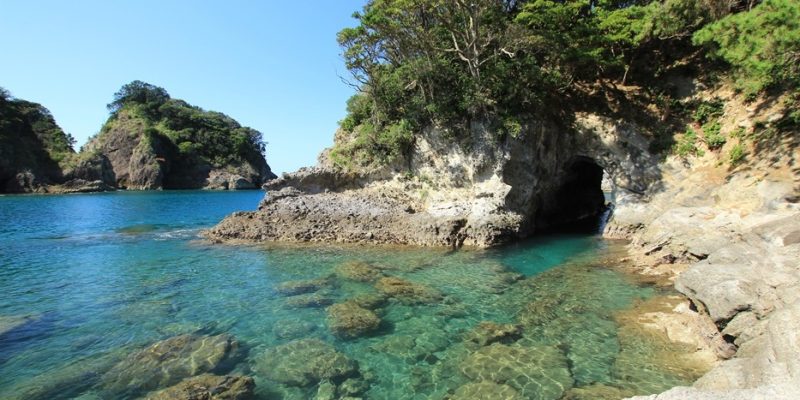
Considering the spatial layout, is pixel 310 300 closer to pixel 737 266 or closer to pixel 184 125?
pixel 737 266

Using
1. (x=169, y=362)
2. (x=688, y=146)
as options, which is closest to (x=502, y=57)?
(x=688, y=146)

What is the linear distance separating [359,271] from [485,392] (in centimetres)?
848

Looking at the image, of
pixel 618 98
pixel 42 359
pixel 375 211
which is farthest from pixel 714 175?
pixel 42 359

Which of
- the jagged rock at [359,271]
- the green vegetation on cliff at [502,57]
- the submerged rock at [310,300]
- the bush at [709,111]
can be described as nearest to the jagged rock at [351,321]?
the submerged rock at [310,300]

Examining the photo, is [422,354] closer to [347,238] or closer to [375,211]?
[347,238]

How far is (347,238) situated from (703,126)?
63.2 feet

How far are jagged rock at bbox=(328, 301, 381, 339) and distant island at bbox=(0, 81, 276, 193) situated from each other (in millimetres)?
83540

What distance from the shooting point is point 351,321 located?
32.9 ft

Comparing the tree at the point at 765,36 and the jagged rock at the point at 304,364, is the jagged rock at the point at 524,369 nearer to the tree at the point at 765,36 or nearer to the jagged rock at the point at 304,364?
the jagged rock at the point at 304,364

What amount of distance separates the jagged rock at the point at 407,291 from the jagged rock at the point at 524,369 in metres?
3.50

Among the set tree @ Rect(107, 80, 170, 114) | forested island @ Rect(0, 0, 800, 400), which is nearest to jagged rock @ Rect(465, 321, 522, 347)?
forested island @ Rect(0, 0, 800, 400)

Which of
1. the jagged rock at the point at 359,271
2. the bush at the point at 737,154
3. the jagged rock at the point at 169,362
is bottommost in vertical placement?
the jagged rock at the point at 169,362

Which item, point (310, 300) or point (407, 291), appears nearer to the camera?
point (310, 300)

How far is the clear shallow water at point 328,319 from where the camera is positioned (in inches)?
295
